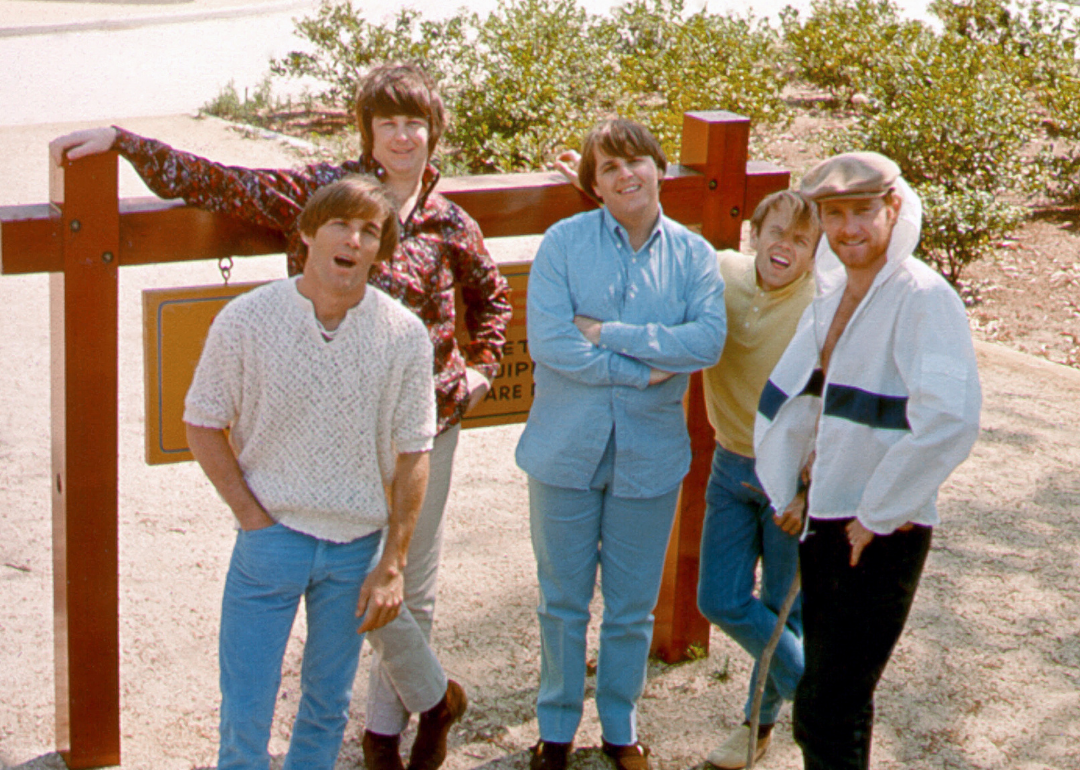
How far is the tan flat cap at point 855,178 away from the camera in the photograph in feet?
9.16

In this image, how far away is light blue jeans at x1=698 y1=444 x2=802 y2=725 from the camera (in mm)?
3541

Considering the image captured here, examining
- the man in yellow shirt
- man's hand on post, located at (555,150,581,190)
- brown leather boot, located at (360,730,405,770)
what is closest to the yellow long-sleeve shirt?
the man in yellow shirt

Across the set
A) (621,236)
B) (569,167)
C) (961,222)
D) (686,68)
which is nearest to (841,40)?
(686,68)

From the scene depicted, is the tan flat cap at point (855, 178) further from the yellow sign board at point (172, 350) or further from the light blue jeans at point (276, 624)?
the yellow sign board at point (172, 350)

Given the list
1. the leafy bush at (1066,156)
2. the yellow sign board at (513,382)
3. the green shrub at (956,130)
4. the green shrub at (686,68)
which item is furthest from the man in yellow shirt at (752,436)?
the leafy bush at (1066,156)

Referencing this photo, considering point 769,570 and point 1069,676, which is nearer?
point 769,570

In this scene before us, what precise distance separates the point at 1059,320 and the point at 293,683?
5.51 metres

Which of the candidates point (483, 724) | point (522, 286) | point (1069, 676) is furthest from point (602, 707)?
point (1069, 676)

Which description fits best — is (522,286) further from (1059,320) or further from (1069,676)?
(1059,320)

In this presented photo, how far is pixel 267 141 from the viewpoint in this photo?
11.0 metres

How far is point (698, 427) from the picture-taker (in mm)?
4137

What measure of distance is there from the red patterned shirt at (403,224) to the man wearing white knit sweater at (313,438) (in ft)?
1.01

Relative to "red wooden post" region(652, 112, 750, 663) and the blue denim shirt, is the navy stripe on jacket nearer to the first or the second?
the blue denim shirt

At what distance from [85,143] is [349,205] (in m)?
0.74
